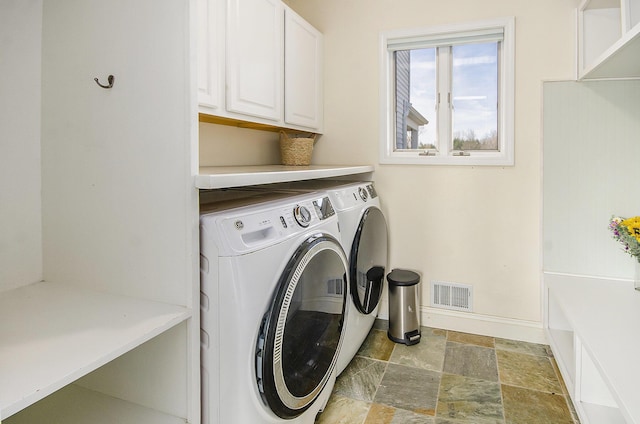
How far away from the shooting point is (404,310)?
2.44m

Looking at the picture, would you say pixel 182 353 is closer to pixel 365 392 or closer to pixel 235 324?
pixel 235 324

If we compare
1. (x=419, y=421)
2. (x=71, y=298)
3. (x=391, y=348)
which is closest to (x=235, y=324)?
(x=71, y=298)

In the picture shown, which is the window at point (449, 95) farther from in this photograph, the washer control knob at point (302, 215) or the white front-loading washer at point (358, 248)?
the washer control knob at point (302, 215)

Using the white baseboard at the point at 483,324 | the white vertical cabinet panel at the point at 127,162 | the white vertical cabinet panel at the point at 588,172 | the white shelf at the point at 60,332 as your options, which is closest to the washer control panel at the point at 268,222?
the white vertical cabinet panel at the point at 127,162

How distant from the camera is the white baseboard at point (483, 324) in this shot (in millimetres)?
2459

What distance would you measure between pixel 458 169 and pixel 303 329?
1.69 metres

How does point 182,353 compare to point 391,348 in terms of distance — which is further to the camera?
point 391,348

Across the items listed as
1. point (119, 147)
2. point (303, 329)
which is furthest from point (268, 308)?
point (119, 147)

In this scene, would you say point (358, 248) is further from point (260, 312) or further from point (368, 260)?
point (260, 312)

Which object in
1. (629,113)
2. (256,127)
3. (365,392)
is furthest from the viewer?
(256,127)

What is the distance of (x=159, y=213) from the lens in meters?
1.11

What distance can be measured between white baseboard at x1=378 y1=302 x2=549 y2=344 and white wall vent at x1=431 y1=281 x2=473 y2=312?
0.04 meters

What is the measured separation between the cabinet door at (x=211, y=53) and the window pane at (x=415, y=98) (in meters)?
1.42

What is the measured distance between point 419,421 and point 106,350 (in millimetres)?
1341
